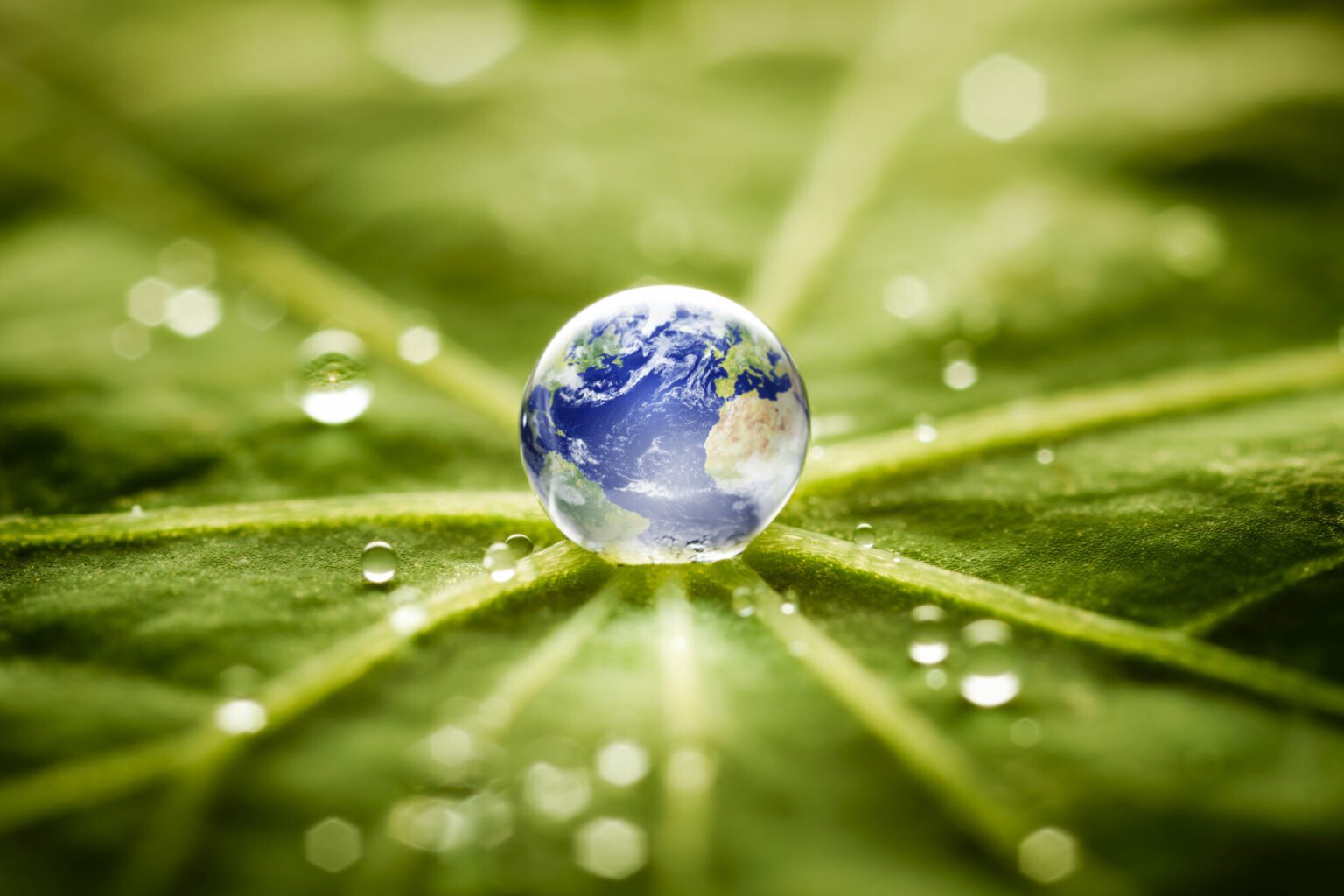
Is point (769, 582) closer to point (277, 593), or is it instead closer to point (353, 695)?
point (353, 695)


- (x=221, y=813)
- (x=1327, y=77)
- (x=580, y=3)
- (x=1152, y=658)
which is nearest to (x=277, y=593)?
(x=221, y=813)

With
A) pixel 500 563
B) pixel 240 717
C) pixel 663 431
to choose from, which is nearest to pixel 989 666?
pixel 663 431

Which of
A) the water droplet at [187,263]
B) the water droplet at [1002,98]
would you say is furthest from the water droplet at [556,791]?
the water droplet at [1002,98]

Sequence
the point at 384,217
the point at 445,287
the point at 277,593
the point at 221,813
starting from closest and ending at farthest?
the point at 221,813, the point at 277,593, the point at 445,287, the point at 384,217

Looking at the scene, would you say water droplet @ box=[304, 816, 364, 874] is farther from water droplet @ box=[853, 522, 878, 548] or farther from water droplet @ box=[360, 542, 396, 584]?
water droplet @ box=[853, 522, 878, 548]

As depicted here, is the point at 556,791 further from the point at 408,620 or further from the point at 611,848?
the point at 408,620

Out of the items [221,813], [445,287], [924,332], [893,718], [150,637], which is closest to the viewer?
[221,813]
